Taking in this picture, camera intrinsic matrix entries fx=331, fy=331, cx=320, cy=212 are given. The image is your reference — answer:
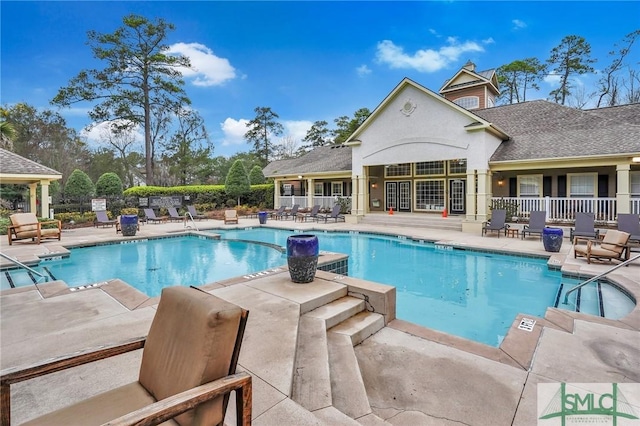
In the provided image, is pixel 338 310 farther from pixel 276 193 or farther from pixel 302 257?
pixel 276 193

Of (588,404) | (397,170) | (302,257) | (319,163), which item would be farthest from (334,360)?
(319,163)

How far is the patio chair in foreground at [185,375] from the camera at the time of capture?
1.80m

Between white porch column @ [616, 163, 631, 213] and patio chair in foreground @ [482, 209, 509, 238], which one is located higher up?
white porch column @ [616, 163, 631, 213]

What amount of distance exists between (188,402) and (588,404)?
133 inches

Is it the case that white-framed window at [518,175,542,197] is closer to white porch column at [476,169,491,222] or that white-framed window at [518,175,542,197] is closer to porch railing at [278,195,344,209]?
white porch column at [476,169,491,222]

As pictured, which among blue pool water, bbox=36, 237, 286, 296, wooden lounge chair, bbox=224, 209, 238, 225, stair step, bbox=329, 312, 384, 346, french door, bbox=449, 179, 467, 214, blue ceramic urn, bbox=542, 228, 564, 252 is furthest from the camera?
french door, bbox=449, 179, 467, 214

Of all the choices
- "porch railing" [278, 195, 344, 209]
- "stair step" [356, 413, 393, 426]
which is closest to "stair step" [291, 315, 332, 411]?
"stair step" [356, 413, 393, 426]

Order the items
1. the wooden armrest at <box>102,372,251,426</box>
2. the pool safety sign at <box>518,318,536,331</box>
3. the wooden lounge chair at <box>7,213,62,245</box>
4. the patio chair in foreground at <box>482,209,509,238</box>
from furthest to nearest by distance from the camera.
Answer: the patio chair in foreground at <box>482,209,509,238</box>, the wooden lounge chair at <box>7,213,62,245</box>, the pool safety sign at <box>518,318,536,331</box>, the wooden armrest at <box>102,372,251,426</box>

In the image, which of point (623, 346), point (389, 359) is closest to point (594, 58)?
point (623, 346)

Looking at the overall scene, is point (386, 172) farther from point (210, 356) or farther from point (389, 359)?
point (210, 356)

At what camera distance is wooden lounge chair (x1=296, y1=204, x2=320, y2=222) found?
20.0m

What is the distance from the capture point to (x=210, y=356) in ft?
6.13

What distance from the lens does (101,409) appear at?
2.01 m

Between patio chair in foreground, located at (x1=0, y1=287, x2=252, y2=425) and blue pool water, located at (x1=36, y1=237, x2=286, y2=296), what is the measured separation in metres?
5.88
